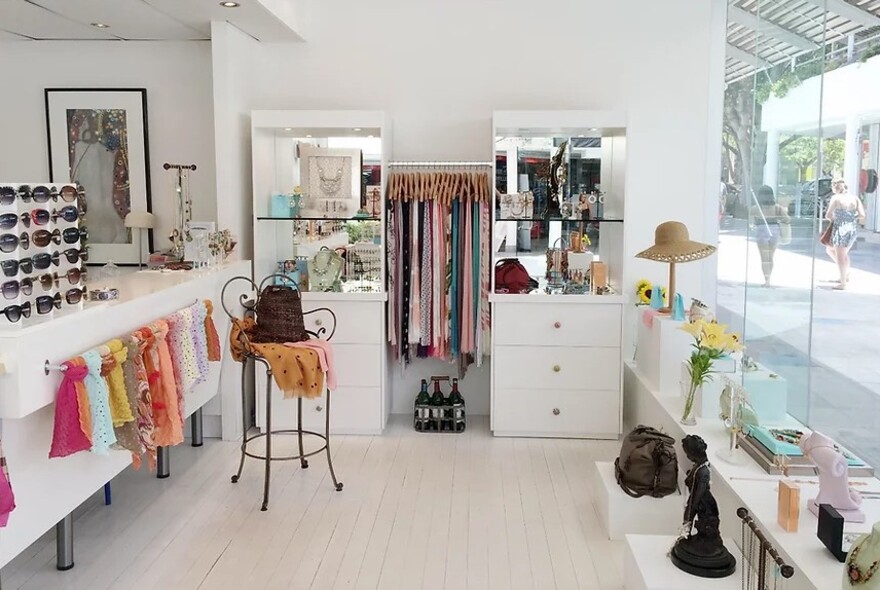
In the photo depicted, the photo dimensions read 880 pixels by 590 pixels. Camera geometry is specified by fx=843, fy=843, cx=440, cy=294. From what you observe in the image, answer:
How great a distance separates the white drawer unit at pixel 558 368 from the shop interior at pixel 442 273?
18 millimetres

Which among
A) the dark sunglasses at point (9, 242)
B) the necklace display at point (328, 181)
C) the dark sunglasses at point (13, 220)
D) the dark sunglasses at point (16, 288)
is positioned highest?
the necklace display at point (328, 181)

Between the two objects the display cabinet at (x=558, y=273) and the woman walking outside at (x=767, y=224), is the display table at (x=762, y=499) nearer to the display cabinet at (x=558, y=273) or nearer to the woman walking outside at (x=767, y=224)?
the display cabinet at (x=558, y=273)

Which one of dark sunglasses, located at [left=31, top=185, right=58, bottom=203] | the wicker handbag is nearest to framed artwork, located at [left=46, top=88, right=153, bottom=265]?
the wicker handbag

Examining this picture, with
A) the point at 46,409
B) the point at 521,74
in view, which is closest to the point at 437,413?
the point at 521,74

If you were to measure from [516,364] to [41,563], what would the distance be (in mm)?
2784

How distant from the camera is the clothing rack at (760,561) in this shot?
238 cm

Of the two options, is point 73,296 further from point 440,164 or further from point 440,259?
point 440,164

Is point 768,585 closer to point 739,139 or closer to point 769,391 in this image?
point 769,391

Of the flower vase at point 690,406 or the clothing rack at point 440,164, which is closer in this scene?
the flower vase at point 690,406

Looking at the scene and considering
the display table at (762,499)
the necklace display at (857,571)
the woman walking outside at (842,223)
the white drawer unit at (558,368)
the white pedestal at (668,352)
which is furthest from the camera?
the white drawer unit at (558,368)

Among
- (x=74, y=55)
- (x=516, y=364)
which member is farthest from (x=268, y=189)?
(x=516, y=364)

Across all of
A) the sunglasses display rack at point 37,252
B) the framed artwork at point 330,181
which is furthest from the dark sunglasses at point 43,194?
the framed artwork at point 330,181

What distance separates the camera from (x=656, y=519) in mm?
3668

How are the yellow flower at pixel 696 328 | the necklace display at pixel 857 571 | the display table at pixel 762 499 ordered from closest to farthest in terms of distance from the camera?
the necklace display at pixel 857 571
the display table at pixel 762 499
the yellow flower at pixel 696 328
